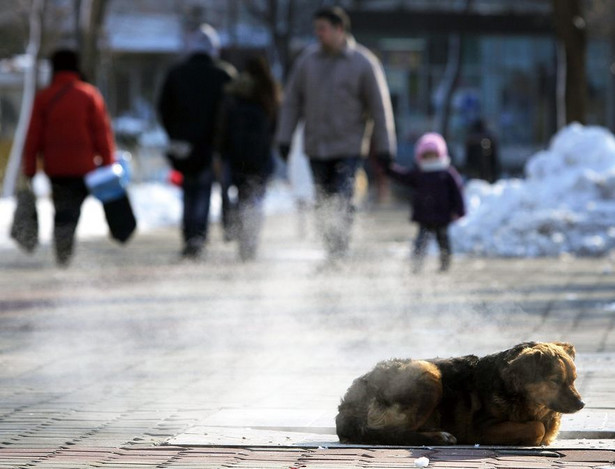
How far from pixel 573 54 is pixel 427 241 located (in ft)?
39.3

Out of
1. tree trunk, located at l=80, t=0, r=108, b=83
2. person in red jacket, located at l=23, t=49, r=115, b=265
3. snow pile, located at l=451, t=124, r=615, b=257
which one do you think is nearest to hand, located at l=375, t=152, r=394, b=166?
person in red jacket, located at l=23, t=49, r=115, b=265

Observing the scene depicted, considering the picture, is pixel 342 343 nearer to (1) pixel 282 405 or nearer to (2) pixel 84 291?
(1) pixel 282 405

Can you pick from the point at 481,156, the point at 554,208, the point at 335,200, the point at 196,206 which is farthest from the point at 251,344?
the point at 481,156

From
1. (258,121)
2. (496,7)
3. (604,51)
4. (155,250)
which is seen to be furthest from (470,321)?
(604,51)

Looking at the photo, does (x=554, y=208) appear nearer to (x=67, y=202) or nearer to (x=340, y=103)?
(x=340, y=103)

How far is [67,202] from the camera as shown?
13750 millimetres

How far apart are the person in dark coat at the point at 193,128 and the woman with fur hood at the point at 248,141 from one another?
0.16 metres

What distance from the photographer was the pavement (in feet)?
18.6

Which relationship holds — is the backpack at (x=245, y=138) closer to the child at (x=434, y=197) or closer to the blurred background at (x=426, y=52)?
the child at (x=434, y=197)

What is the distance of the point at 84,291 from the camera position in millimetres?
12383

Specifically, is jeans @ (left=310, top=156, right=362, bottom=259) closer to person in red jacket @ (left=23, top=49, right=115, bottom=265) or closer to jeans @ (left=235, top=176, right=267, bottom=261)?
jeans @ (left=235, top=176, right=267, bottom=261)

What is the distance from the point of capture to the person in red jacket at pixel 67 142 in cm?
1355

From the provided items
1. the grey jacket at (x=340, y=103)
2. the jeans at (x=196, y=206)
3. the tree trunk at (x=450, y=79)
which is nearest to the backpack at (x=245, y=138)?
the jeans at (x=196, y=206)

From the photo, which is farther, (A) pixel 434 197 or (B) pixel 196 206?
(B) pixel 196 206
